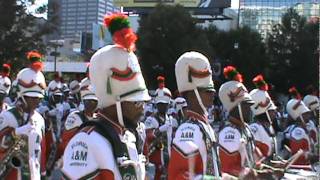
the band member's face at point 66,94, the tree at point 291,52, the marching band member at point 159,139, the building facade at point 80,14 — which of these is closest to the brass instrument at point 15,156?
the marching band member at point 159,139

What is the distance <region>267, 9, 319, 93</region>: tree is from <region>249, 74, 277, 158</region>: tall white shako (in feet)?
128

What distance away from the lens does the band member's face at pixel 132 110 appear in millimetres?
3520

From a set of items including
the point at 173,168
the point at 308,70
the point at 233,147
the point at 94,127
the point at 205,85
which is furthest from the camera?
the point at 308,70

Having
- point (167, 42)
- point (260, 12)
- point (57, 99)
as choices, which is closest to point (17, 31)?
point (57, 99)

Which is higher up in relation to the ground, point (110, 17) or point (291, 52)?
point (110, 17)

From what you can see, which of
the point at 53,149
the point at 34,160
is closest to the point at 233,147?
the point at 34,160

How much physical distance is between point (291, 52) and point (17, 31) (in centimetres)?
2807

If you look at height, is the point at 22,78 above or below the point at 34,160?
above

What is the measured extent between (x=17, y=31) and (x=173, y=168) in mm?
22287

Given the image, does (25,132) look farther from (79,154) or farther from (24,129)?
(79,154)

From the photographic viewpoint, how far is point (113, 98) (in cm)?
350

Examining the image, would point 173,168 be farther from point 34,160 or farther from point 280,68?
point 280,68

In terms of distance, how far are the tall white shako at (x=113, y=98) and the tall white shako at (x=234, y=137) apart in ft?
7.54

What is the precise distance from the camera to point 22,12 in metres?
26.4
